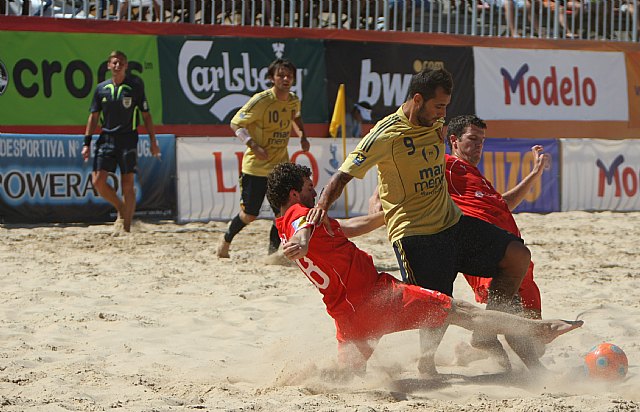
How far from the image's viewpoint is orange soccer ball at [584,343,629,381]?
4.79m

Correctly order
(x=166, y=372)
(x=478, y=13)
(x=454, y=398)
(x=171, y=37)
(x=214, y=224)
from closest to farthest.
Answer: (x=454, y=398), (x=166, y=372), (x=214, y=224), (x=171, y=37), (x=478, y=13)

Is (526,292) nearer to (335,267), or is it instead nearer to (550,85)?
(335,267)

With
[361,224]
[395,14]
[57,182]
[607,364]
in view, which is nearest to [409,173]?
[361,224]

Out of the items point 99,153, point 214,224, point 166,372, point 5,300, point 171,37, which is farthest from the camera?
point 171,37

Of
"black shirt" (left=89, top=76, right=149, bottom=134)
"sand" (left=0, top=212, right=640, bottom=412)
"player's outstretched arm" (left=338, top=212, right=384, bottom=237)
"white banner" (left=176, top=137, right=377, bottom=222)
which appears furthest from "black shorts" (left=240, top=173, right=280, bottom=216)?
"player's outstretched arm" (left=338, top=212, right=384, bottom=237)

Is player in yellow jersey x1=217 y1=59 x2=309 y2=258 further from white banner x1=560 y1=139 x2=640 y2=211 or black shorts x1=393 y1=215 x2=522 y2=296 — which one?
white banner x1=560 y1=139 x2=640 y2=211

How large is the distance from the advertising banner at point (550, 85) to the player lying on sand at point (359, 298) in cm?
1025

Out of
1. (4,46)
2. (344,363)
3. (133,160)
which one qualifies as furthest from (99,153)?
(344,363)

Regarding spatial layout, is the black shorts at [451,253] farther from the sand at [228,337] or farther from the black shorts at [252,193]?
the black shorts at [252,193]

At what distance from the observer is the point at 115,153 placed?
1035 cm

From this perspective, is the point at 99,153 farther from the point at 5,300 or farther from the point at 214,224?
the point at 5,300

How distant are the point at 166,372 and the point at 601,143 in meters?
10.0

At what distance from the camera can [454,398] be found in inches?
183

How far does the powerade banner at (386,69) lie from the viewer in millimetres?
13773
